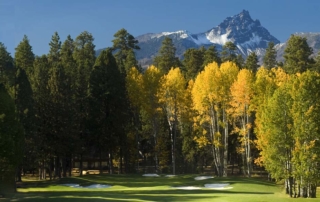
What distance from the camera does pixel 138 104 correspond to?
54906 mm

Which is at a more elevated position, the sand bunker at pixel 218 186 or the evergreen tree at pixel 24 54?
the evergreen tree at pixel 24 54

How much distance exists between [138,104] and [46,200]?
96.7ft

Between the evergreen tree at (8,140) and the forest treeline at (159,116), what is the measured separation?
3.1 inches

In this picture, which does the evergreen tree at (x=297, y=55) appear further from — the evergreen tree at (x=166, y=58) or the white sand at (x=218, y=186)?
the white sand at (x=218, y=186)

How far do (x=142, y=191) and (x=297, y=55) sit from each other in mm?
47528

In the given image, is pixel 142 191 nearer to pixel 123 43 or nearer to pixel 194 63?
pixel 123 43

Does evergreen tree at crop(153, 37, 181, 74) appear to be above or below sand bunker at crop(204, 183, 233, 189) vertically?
above

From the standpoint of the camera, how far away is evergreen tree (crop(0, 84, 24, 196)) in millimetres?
29719

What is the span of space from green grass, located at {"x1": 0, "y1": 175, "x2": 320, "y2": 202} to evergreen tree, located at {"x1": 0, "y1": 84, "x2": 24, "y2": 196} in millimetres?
1976

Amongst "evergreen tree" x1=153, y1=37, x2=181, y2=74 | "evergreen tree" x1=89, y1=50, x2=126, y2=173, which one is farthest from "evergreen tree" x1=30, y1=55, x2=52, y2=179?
"evergreen tree" x1=153, y1=37, x2=181, y2=74

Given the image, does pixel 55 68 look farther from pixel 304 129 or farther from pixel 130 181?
pixel 304 129

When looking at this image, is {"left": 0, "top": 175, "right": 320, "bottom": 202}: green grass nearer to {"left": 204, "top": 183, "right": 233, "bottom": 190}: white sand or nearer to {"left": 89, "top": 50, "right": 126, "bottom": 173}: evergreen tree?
{"left": 204, "top": 183, "right": 233, "bottom": 190}: white sand

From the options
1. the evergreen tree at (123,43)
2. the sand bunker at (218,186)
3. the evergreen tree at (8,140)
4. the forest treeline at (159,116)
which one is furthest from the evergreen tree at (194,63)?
the evergreen tree at (8,140)

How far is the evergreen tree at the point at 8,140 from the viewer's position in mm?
29719
